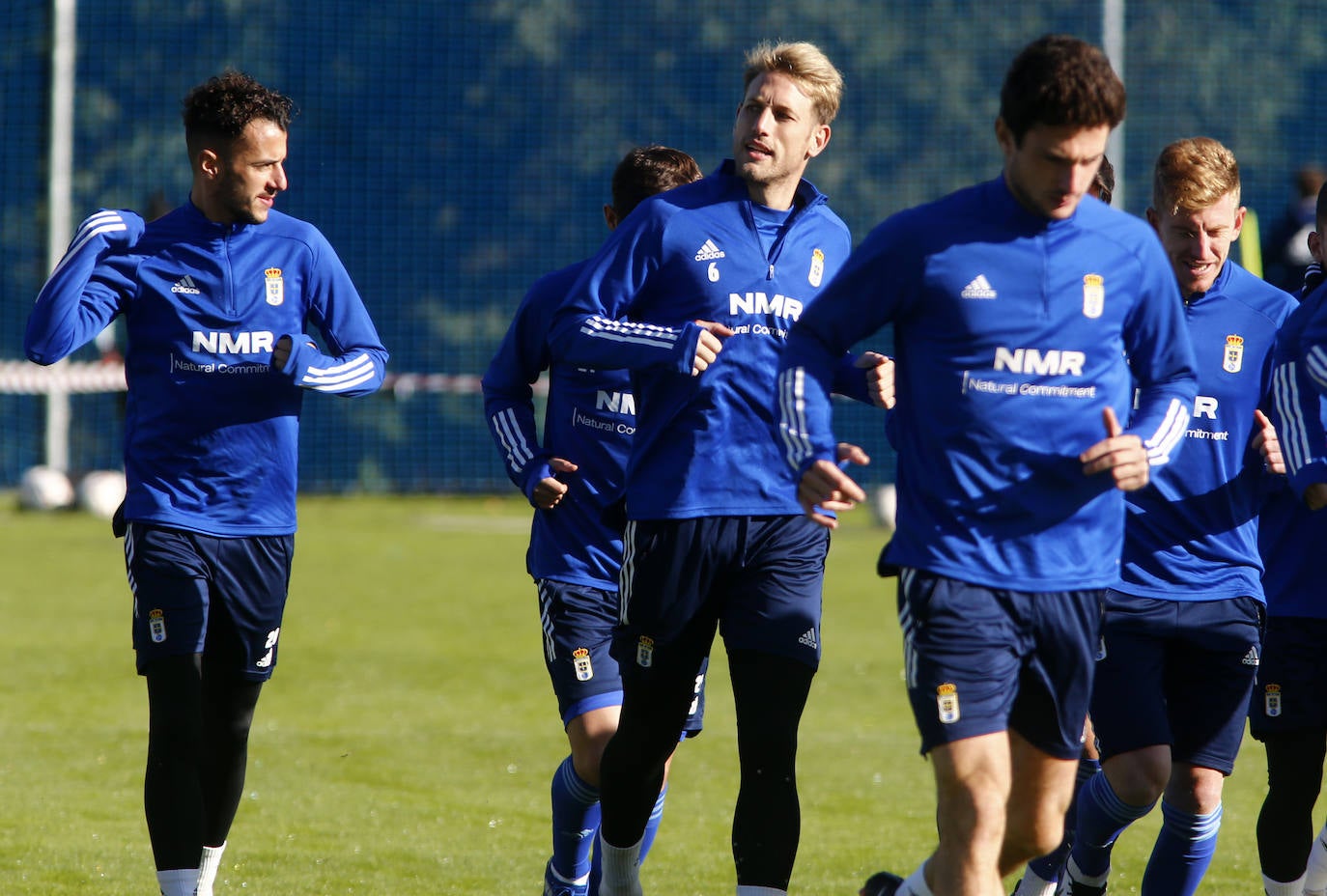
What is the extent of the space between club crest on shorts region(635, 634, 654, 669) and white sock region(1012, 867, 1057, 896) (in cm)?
142

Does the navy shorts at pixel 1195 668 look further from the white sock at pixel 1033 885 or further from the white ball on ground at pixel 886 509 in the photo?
the white ball on ground at pixel 886 509

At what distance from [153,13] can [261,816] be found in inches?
693

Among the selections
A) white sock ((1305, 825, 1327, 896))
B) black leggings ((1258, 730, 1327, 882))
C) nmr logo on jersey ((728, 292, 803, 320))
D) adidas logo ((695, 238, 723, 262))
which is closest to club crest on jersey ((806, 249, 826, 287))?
nmr logo on jersey ((728, 292, 803, 320))

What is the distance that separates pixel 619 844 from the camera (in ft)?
15.6

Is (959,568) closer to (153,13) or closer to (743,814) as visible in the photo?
(743,814)

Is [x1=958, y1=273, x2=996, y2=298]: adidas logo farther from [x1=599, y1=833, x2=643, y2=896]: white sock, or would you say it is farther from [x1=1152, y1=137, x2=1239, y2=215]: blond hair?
[x1=599, y1=833, x2=643, y2=896]: white sock

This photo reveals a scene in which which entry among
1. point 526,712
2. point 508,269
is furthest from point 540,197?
point 526,712

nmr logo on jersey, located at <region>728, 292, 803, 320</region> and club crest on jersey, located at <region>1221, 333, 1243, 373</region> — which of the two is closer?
nmr logo on jersey, located at <region>728, 292, 803, 320</region>

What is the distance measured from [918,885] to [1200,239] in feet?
6.32

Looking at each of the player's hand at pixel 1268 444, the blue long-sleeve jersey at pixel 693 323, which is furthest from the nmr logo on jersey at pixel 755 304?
the player's hand at pixel 1268 444

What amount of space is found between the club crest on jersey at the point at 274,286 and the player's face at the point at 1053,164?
2139mm

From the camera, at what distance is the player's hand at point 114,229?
484 centimetres

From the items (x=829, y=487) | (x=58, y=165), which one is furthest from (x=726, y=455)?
(x=58, y=165)

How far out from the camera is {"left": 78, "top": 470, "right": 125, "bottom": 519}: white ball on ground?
17.0 metres
